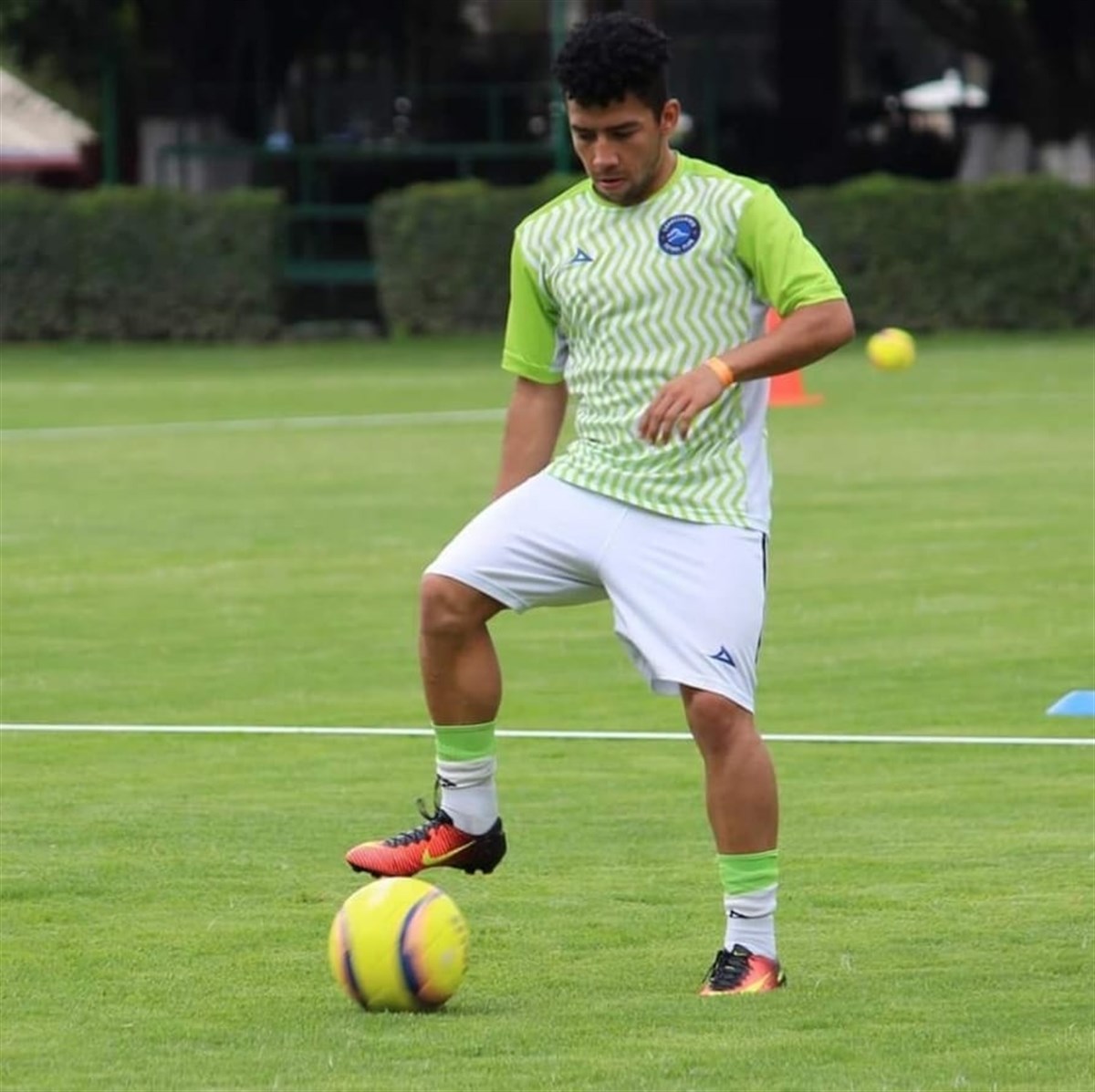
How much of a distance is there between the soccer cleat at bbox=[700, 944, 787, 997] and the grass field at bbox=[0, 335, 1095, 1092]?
56mm

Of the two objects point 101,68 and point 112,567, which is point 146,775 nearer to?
point 112,567

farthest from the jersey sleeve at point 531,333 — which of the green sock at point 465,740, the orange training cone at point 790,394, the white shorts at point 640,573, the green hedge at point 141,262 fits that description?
the green hedge at point 141,262

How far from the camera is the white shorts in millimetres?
6922

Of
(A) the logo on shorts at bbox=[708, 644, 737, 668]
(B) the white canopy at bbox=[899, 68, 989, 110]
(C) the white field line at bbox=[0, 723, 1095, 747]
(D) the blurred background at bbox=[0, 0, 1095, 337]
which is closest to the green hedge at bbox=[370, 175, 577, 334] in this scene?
(D) the blurred background at bbox=[0, 0, 1095, 337]

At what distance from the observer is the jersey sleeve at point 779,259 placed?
689 centimetres

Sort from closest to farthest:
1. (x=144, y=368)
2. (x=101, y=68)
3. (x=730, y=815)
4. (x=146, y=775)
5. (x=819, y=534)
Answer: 1. (x=730, y=815)
2. (x=146, y=775)
3. (x=819, y=534)
4. (x=144, y=368)
5. (x=101, y=68)

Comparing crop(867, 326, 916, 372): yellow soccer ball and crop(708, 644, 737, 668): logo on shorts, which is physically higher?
crop(708, 644, 737, 668): logo on shorts

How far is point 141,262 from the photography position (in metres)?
39.3

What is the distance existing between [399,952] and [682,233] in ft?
5.56

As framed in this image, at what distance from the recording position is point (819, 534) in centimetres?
1730

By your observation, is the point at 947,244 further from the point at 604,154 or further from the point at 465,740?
the point at 604,154

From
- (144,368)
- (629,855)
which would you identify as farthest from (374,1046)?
(144,368)

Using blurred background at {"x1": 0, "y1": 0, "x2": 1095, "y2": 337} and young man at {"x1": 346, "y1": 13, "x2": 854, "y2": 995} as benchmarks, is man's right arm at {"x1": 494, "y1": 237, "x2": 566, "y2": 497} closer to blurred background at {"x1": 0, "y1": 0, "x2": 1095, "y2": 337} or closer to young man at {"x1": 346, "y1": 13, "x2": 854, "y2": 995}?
young man at {"x1": 346, "y1": 13, "x2": 854, "y2": 995}

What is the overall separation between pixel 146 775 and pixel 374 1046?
3.86 meters
